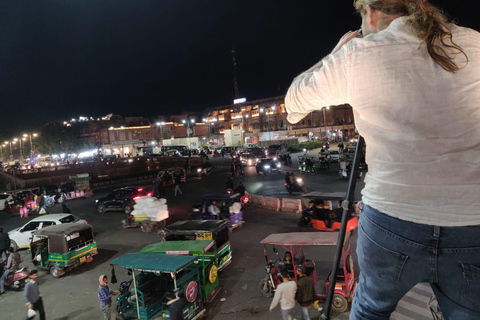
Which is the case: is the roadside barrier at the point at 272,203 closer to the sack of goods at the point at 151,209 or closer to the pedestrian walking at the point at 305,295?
the sack of goods at the point at 151,209

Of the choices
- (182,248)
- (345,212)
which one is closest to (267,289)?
(182,248)

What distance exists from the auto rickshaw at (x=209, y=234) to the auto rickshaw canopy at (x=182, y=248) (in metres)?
0.87

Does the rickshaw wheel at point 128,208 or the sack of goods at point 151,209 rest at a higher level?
the sack of goods at point 151,209

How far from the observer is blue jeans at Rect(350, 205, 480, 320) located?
1.10 meters

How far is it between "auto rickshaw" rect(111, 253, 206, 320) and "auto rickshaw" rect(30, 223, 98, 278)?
4.14 m

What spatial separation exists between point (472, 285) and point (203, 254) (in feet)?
25.8

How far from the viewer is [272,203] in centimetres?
1772

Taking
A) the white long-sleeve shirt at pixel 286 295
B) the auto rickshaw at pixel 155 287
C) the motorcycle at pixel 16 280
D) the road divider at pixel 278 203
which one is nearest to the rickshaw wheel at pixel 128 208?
the road divider at pixel 278 203

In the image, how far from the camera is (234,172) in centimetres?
3069

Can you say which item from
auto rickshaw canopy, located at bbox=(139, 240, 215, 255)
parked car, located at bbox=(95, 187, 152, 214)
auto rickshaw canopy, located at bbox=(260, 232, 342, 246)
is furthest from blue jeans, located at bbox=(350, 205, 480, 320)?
parked car, located at bbox=(95, 187, 152, 214)

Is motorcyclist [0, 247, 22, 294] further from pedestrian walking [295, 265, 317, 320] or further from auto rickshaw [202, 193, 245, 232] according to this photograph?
pedestrian walking [295, 265, 317, 320]

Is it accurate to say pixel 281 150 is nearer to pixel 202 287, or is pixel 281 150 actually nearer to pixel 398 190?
pixel 202 287

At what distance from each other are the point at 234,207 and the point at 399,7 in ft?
45.1

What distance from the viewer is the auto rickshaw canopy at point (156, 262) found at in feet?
22.8
